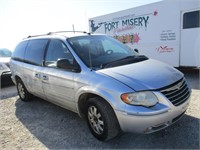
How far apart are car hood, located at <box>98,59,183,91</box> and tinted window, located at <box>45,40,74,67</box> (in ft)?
3.25

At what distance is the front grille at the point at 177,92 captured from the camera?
2.98 m

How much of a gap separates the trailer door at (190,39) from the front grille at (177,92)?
4293 mm

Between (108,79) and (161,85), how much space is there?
762 millimetres

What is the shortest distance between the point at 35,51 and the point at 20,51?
3.83ft

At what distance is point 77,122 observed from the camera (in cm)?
426

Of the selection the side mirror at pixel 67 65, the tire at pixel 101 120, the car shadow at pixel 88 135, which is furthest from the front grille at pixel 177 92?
the side mirror at pixel 67 65

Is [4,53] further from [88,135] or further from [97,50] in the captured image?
[88,135]

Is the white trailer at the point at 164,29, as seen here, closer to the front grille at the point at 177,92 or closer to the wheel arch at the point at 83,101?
the front grille at the point at 177,92

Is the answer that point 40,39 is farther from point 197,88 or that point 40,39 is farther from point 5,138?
point 197,88

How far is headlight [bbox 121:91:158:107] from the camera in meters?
2.85

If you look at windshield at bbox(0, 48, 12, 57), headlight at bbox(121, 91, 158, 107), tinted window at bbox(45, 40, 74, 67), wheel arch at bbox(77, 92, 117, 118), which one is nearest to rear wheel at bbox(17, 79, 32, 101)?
tinted window at bbox(45, 40, 74, 67)

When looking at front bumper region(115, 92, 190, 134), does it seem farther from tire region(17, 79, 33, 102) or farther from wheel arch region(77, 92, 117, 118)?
tire region(17, 79, 33, 102)

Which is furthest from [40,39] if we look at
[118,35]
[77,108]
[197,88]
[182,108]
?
[118,35]

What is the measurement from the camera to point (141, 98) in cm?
286
